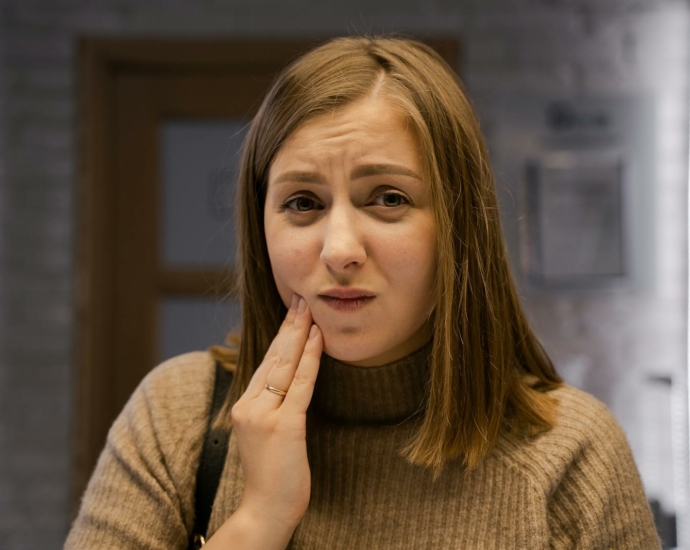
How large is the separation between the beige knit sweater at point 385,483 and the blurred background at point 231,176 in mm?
1650

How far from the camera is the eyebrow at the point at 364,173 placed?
1.06 metres

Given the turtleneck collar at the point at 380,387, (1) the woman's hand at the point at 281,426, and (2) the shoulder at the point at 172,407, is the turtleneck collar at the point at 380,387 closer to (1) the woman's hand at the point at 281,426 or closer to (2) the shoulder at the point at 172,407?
(1) the woman's hand at the point at 281,426

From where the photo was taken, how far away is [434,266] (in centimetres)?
112

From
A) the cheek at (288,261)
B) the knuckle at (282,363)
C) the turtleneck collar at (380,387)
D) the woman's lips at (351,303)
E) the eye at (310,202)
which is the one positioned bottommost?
the turtleneck collar at (380,387)

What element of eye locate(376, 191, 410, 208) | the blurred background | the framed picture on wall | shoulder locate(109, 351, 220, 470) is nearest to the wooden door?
the blurred background

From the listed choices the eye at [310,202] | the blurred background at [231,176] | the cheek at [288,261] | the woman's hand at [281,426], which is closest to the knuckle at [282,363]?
the woman's hand at [281,426]

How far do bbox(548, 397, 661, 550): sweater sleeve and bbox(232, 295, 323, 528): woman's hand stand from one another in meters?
0.37

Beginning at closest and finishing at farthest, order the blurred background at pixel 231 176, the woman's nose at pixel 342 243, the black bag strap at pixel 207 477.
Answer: the woman's nose at pixel 342 243 < the black bag strap at pixel 207 477 < the blurred background at pixel 231 176

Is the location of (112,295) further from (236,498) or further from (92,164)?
(236,498)

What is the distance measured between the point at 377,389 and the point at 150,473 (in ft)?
1.16

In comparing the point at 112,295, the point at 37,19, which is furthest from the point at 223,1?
the point at 112,295

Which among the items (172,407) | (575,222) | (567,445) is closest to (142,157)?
(575,222)

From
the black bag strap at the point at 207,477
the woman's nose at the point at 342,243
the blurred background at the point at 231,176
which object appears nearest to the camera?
the woman's nose at the point at 342,243

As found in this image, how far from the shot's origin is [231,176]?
2799 millimetres
